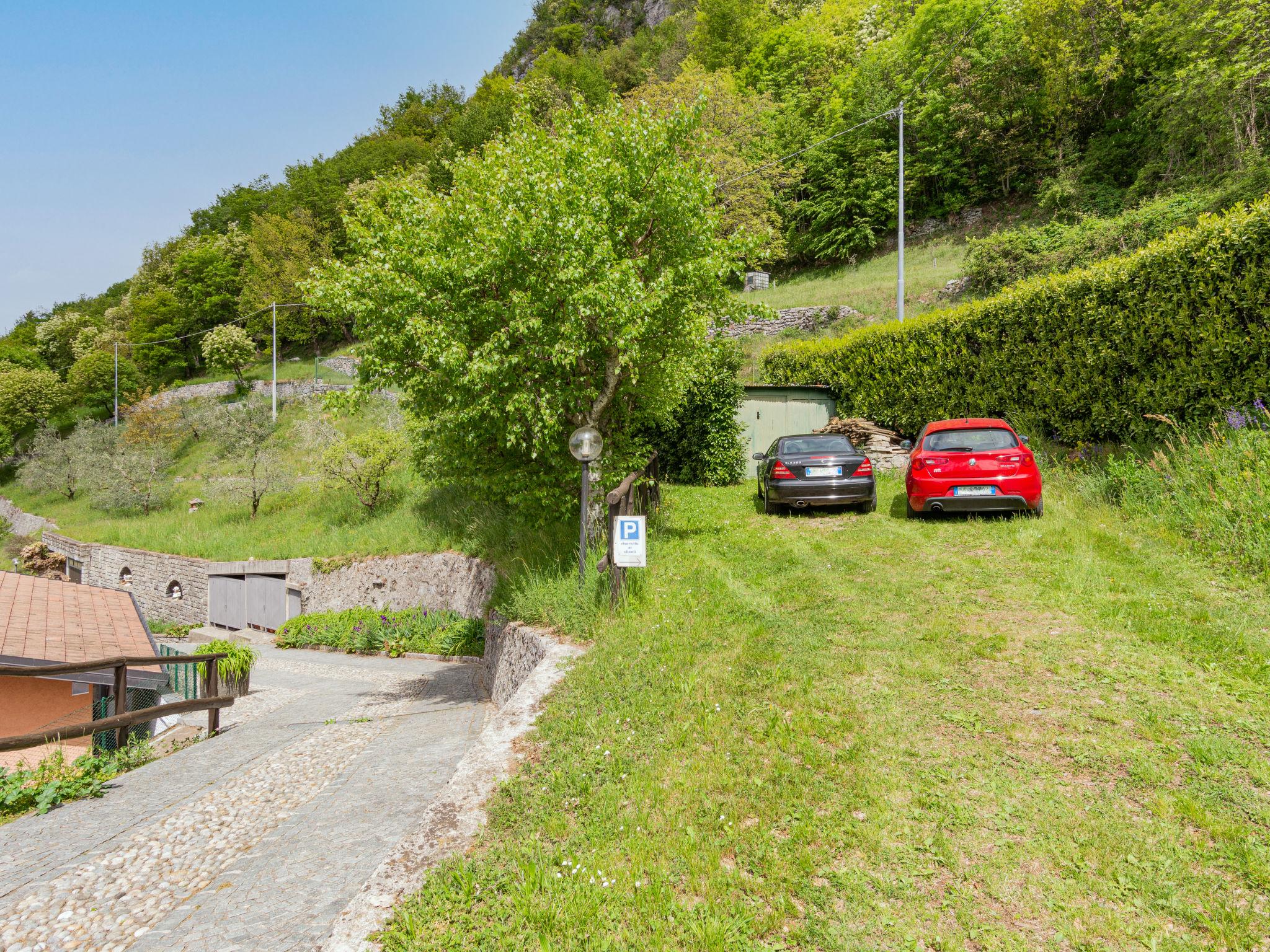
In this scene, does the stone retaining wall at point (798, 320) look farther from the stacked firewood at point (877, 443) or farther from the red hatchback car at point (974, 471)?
the red hatchback car at point (974, 471)

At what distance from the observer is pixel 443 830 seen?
3.53m

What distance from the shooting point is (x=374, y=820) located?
454 cm

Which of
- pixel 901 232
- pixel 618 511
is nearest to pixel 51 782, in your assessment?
pixel 618 511

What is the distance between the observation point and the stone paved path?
340 centimetres

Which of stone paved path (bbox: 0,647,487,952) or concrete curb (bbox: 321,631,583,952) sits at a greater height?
concrete curb (bbox: 321,631,583,952)

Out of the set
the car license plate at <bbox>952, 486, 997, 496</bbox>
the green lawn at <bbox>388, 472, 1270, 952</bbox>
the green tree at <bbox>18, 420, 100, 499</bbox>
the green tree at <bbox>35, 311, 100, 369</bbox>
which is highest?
the green tree at <bbox>35, 311, 100, 369</bbox>

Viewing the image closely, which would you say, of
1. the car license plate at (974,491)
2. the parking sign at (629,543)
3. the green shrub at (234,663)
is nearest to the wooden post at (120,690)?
the green shrub at (234,663)

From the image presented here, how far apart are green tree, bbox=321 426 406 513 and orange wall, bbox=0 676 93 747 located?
31.2ft

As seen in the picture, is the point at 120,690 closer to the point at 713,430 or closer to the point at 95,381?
the point at 713,430

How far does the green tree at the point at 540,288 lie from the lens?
7.16 m

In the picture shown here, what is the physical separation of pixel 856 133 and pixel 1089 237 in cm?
1852

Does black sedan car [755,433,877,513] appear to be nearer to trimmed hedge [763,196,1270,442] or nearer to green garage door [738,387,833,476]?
trimmed hedge [763,196,1270,442]

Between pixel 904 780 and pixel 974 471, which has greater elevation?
pixel 974 471

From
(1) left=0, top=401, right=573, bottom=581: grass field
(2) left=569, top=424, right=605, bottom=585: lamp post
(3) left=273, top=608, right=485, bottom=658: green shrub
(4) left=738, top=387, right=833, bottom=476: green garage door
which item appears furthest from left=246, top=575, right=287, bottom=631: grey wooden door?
(2) left=569, top=424, right=605, bottom=585: lamp post
